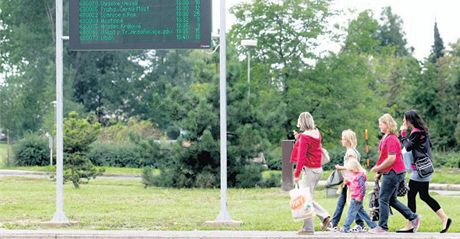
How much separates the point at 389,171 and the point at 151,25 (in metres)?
4.82

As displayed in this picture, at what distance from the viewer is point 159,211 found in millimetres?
21172

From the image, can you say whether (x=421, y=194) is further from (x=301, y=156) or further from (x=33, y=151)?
(x=33, y=151)

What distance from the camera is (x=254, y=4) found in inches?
2087

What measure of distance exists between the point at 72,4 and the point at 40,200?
28.4 ft

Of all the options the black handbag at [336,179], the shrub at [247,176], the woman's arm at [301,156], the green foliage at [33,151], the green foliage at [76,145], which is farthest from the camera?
the green foliage at [33,151]

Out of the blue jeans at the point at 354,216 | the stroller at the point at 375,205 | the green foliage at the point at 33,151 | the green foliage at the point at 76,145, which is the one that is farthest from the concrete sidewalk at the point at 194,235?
the green foliage at the point at 33,151

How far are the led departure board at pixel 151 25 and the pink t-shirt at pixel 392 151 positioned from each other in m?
3.54

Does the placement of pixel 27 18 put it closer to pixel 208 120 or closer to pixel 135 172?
pixel 135 172

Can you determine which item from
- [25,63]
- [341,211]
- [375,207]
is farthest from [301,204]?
[25,63]

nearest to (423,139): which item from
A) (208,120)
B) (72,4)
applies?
(72,4)

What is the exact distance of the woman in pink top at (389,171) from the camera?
16203mm

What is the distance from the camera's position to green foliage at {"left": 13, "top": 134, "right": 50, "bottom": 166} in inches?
2405

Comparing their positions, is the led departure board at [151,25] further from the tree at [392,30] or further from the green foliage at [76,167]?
the tree at [392,30]

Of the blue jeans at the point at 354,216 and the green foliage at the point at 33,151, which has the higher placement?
the blue jeans at the point at 354,216
